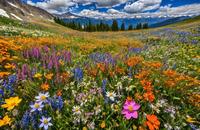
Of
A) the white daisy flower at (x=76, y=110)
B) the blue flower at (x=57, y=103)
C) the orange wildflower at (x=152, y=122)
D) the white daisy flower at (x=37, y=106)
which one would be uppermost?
the white daisy flower at (x=37, y=106)

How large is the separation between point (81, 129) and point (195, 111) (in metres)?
1.98

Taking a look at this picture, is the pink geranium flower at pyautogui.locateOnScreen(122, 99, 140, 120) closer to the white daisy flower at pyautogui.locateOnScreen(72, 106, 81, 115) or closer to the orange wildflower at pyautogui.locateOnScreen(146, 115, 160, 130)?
the orange wildflower at pyautogui.locateOnScreen(146, 115, 160, 130)

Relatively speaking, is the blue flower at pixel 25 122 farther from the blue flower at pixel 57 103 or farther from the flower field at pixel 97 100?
the blue flower at pixel 57 103

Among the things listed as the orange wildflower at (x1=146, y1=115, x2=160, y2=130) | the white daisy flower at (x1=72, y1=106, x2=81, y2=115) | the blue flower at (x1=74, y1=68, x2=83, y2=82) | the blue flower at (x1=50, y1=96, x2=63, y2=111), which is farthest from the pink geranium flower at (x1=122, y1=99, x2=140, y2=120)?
the blue flower at (x1=74, y1=68, x2=83, y2=82)

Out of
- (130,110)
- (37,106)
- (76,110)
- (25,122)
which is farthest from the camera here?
(76,110)

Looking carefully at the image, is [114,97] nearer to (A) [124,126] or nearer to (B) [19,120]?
(A) [124,126]

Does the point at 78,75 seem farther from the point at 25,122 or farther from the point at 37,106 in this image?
the point at 25,122

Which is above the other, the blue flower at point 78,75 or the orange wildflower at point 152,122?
the blue flower at point 78,75

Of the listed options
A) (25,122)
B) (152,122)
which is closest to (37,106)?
(25,122)

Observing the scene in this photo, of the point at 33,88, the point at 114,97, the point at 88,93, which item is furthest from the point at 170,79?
the point at 33,88

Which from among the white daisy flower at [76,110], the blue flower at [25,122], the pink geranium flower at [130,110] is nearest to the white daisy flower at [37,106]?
the blue flower at [25,122]

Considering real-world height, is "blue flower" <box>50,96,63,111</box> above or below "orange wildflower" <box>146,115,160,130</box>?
above

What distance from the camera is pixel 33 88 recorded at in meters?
3.63

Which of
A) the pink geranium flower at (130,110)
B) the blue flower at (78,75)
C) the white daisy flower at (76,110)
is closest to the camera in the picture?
the pink geranium flower at (130,110)
